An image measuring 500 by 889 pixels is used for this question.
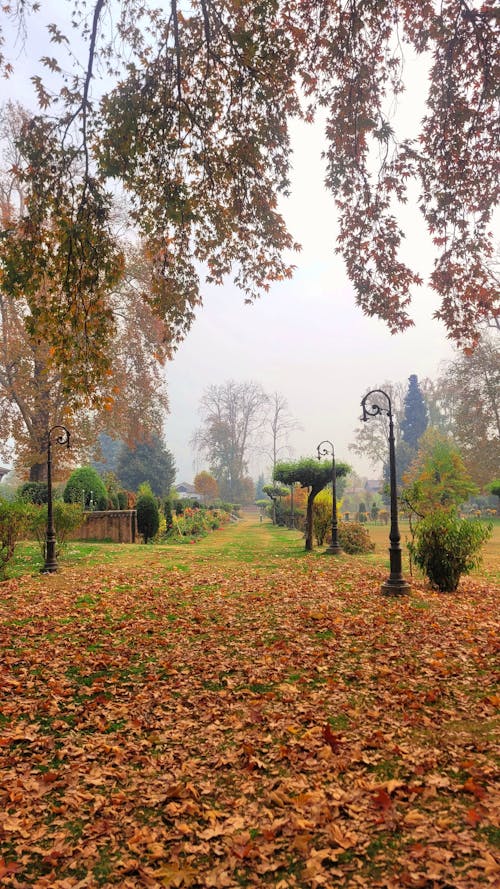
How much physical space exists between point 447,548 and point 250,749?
231 inches

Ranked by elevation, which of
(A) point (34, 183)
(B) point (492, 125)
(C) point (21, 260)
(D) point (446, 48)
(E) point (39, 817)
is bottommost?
(E) point (39, 817)

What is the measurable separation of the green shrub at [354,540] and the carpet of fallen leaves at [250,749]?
29.0 ft

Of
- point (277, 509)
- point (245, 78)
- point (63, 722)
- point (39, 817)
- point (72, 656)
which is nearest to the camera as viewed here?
point (39, 817)

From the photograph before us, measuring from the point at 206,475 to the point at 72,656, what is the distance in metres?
46.5

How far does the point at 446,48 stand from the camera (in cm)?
691

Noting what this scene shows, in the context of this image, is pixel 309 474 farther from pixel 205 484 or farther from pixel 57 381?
pixel 205 484

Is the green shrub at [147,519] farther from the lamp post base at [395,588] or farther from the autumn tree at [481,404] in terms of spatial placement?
the autumn tree at [481,404]

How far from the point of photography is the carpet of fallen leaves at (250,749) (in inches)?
96.5

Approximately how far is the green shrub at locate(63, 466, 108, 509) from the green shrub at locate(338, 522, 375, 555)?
9.40m

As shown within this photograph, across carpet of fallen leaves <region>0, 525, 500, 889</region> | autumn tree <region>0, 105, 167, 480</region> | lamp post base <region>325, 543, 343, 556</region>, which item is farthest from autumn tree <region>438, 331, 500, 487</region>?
carpet of fallen leaves <region>0, 525, 500, 889</region>

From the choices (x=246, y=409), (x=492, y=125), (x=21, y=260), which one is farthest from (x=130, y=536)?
(x=246, y=409)

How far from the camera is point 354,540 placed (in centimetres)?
1598

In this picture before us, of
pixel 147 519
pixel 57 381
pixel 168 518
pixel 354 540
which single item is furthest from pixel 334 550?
pixel 57 381

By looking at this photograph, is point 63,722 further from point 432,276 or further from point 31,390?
point 31,390
